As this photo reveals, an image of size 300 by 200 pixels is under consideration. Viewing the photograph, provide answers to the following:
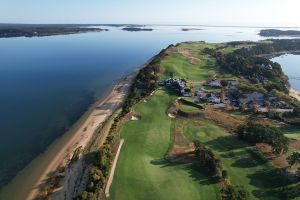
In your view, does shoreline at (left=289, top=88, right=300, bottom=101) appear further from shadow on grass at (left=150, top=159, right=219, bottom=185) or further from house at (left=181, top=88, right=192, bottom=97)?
shadow on grass at (left=150, top=159, right=219, bottom=185)

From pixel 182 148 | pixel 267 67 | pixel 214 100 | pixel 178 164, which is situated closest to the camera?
pixel 178 164

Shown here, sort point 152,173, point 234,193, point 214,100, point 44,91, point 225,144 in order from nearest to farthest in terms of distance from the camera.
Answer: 1. point 234,193
2. point 152,173
3. point 225,144
4. point 214,100
5. point 44,91

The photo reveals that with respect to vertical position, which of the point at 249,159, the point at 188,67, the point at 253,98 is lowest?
the point at 188,67

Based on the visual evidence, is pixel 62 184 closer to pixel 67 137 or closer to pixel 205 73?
pixel 67 137

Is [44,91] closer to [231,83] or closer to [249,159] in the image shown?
[231,83]

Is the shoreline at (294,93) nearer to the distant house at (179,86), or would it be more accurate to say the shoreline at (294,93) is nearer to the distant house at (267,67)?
the distant house at (267,67)

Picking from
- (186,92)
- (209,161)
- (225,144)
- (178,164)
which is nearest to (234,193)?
(209,161)
